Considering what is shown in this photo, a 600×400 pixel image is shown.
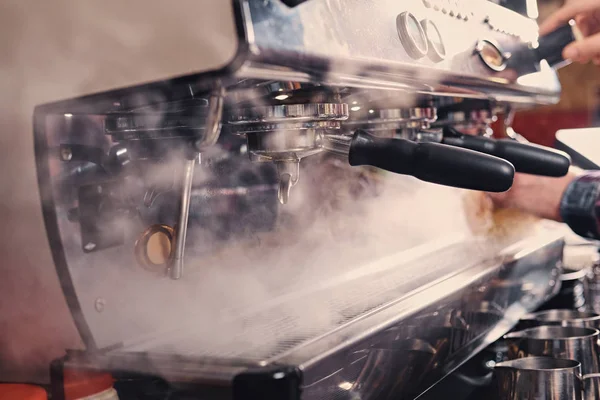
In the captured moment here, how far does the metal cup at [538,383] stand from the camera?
71 cm

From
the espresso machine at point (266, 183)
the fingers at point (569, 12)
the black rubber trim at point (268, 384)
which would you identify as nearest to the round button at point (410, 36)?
the espresso machine at point (266, 183)

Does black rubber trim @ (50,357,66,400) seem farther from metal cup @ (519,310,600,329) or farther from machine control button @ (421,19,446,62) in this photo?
metal cup @ (519,310,600,329)

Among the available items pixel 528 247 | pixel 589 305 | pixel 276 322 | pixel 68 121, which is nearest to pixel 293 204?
pixel 276 322

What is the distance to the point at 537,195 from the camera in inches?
56.2

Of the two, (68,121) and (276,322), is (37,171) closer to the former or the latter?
(68,121)

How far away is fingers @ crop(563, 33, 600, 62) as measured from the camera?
1.00 m

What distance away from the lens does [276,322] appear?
70cm

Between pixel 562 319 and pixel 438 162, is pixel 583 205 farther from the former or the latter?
pixel 438 162

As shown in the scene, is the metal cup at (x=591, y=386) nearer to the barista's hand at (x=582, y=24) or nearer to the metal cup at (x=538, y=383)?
the metal cup at (x=538, y=383)

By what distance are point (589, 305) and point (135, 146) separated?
0.89 meters

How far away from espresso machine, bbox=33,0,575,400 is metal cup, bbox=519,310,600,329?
6cm

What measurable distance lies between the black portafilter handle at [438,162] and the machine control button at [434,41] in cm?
9

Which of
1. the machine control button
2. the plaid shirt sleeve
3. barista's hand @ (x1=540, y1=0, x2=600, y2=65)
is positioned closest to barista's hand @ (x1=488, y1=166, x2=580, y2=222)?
the plaid shirt sleeve

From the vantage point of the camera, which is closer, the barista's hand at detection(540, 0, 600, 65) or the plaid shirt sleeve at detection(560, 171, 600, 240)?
the barista's hand at detection(540, 0, 600, 65)
